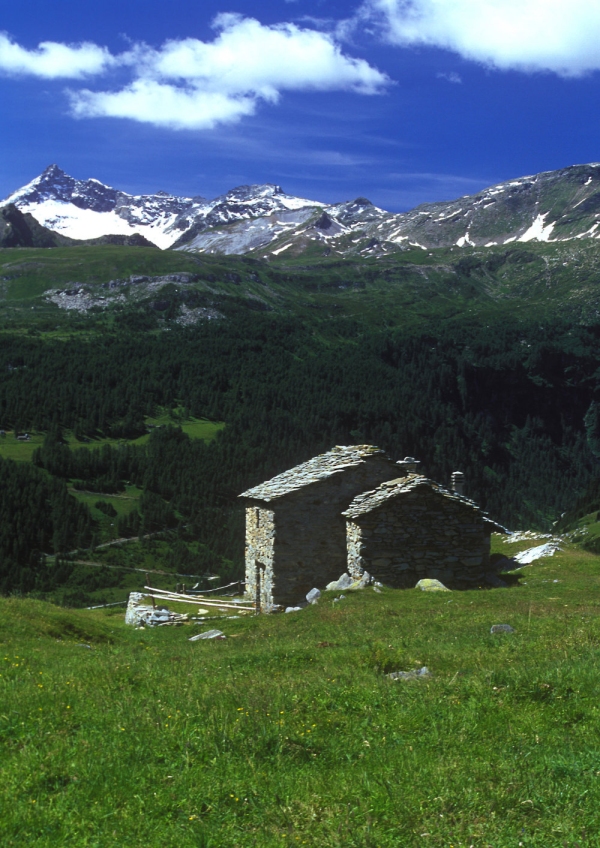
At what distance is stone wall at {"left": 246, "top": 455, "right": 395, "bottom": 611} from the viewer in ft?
99.3

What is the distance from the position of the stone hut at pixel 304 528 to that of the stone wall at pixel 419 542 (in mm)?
1659

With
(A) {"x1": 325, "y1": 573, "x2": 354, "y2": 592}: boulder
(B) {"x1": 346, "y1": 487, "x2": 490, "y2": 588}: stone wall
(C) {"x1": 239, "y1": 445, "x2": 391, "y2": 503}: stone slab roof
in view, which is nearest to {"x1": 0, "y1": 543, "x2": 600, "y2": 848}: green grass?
(A) {"x1": 325, "y1": 573, "x2": 354, "y2": 592}: boulder

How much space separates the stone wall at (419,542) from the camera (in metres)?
28.3

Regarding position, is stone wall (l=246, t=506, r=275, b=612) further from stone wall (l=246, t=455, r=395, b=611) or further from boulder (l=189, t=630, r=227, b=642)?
boulder (l=189, t=630, r=227, b=642)

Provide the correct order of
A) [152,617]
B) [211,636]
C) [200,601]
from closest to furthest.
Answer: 1. [211,636]
2. [152,617]
3. [200,601]

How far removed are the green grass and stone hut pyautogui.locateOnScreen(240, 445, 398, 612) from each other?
56.0ft

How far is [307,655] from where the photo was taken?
1287 centimetres

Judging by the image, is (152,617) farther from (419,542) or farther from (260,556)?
(419,542)

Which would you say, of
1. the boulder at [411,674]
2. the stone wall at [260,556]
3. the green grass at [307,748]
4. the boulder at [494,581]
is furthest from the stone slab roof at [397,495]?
the boulder at [411,674]

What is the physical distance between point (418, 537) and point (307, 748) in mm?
21585

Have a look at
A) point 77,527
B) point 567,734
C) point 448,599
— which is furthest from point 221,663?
point 77,527

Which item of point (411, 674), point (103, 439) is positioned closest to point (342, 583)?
point (411, 674)

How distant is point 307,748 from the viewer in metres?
7.56

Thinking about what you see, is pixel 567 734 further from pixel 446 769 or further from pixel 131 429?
pixel 131 429
